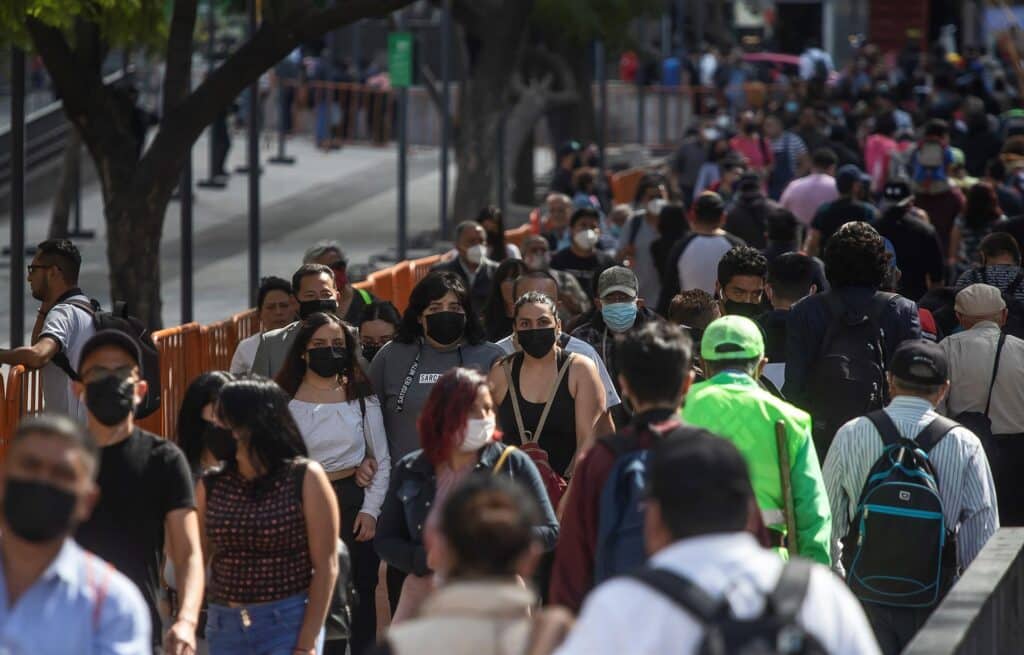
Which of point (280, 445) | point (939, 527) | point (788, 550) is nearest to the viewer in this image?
point (280, 445)

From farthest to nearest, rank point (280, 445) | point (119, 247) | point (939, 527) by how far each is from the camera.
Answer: point (119, 247)
point (939, 527)
point (280, 445)

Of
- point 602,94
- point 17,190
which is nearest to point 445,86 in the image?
point 602,94

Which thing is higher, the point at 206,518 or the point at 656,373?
the point at 656,373

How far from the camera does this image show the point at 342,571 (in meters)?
6.01

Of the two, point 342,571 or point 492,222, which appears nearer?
point 342,571

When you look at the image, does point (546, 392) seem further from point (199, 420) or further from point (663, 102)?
point (663, 102)

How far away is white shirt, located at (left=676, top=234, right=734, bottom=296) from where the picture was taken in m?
12.1

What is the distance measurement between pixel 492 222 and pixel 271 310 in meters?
4.92

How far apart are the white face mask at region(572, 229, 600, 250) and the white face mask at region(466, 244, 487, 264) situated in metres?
0.90

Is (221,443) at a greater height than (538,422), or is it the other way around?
(221,443)

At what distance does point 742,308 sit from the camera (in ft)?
31.1

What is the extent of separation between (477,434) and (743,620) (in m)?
2.46

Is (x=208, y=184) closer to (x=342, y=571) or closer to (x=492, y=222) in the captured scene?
(x=492, y=222)

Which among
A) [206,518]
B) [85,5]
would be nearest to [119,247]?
[85,5]
